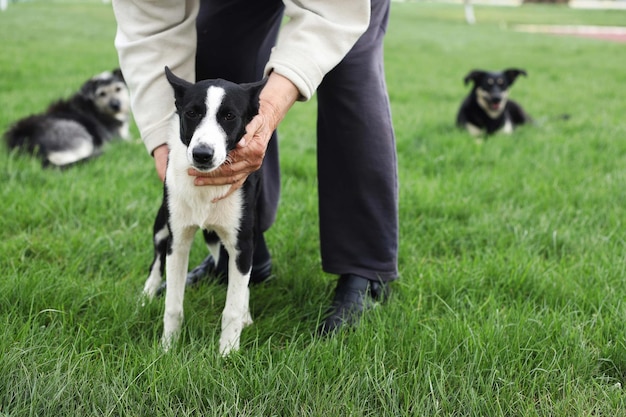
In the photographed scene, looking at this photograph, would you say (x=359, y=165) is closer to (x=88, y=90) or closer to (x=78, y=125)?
(x=78, y=125)

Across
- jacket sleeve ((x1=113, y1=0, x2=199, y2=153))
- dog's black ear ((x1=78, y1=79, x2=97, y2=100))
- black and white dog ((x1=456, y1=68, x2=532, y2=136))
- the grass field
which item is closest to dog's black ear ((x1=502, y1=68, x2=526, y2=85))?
black and white dog ((x1=456, y1=68, x2=532, y2=136))

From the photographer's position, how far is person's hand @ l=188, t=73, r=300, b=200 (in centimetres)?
190

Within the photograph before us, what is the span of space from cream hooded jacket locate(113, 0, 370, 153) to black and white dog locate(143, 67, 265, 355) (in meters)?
0.18

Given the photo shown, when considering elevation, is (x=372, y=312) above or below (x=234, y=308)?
below

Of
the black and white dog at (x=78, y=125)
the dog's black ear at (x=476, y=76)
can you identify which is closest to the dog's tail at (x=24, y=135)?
the black and white dog at (x=78, y=125)

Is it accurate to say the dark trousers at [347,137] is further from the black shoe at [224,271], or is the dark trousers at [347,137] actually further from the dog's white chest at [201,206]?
the dog's white chest at [201,206]

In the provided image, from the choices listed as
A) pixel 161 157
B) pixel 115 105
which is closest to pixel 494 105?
pixel 115 105

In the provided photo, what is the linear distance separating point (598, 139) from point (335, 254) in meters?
3.64

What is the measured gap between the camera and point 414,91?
8.22 meters

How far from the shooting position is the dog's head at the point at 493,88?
6.13 meters

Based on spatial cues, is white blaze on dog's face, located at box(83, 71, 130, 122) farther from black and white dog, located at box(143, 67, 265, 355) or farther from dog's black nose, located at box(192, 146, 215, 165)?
dog's black nose, located at box(192, 146, 215, 165)

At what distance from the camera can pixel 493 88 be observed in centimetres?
645

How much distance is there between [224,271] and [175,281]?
506 mm

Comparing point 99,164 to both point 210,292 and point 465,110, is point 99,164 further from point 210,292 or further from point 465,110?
point 465,110
